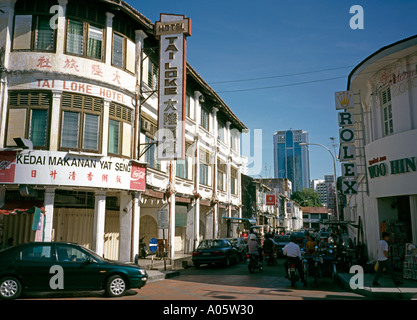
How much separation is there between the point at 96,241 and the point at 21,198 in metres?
3.49

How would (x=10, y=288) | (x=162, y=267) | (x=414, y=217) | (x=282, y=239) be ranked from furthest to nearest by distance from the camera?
(x=282, y=239), (x=162, y=267), (x=414, y=217), (x=10, y=288)

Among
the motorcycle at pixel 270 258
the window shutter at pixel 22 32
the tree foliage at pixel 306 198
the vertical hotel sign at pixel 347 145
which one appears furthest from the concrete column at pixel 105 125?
the tree foliage at pixel 306 198

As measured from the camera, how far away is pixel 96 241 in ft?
49.8

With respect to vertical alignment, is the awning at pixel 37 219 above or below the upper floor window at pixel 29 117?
below

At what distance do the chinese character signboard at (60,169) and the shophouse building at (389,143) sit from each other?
10.5 m

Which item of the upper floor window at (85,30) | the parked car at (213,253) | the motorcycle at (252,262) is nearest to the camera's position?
the upper floor window at (85,30)

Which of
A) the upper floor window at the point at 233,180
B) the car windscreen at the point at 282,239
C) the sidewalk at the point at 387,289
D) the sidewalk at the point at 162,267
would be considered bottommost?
the sidewalk at the point at 162,267

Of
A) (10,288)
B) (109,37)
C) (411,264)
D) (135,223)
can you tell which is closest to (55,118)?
(109,37)

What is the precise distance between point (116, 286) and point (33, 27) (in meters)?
11.2

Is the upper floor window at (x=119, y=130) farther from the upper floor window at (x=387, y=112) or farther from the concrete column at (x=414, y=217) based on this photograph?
the concrete column at (x=414, y=217)

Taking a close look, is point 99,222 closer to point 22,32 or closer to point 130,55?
point 130,55

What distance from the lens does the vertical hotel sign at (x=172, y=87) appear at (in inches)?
670

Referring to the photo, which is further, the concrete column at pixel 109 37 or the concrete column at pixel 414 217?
the concrete column at pixel 109 37

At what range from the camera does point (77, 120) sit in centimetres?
1509
